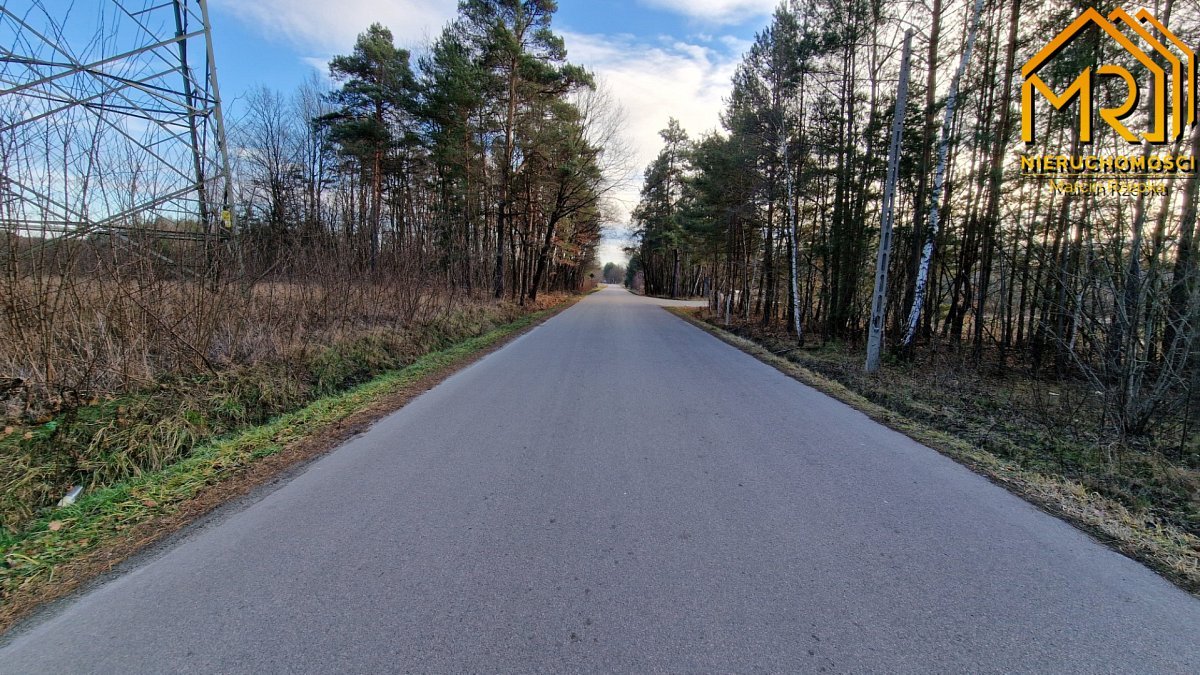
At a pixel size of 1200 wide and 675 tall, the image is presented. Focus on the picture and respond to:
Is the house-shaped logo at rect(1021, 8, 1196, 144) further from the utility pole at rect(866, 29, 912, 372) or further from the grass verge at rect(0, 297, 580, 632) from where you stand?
the grass verge at rect(0, 297, 580, 632)

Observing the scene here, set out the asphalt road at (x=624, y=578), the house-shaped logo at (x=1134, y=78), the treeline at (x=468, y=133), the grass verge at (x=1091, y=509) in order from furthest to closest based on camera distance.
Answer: the treeline at (x=468, y=133)
the house-shaped logo at (x=1134, y=78)
the grass verge at (x=1091, y=509)
the asphalt road at (x=624, y=578)

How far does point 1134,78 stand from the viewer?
24.4 feet

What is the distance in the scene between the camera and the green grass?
2.47 metres

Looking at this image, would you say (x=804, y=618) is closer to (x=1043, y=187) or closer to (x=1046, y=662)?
(x=1046, y=662)

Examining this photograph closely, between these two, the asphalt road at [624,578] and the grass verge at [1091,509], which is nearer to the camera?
the asphalt road at [624,578]

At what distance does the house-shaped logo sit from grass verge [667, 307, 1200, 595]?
6869 mm

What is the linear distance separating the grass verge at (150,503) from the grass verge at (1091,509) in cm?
591

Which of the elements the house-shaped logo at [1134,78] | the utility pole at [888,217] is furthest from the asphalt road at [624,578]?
the house-shaped logo at [1134,78]

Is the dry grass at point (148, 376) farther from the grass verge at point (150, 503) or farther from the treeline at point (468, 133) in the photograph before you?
the treeline at point (468, 133)

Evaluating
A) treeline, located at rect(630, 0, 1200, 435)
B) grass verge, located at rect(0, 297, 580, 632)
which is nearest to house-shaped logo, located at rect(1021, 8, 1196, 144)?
treeline, located at rect(630, 0, 1200, 435)

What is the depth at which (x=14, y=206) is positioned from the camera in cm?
427

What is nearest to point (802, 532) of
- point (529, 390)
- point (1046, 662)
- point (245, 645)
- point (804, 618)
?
point (804, 618)

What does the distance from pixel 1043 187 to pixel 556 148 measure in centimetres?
1580

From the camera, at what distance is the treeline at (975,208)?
4.75 metres
